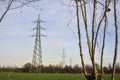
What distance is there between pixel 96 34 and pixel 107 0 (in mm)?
379

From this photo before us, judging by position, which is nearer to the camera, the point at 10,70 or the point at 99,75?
the point at 99,75

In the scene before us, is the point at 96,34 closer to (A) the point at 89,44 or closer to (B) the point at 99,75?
(A) the point at 89,44

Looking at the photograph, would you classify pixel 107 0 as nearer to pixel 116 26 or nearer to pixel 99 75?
pixel 116 26

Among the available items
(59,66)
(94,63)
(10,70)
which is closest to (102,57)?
(94,63)

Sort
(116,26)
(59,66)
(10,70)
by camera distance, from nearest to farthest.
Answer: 1. (116,26)
2. (10,70)
3. (59,66)

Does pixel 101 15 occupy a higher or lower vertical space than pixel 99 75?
higher

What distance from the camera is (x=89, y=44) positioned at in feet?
11.2

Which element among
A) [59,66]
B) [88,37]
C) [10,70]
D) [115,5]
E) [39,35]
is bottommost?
[59,66]

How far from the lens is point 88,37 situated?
342 centimetres

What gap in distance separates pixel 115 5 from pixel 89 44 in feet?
1.59

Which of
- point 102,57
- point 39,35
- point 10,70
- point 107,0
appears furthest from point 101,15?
point 39,35

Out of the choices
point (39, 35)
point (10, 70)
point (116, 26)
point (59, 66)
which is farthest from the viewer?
point (59, 66)

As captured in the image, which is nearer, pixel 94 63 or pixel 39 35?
pixel 94 63

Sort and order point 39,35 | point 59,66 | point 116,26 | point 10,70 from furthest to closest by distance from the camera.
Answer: point 59,66 → point 39,35 → point 10,70 → point 116,26
